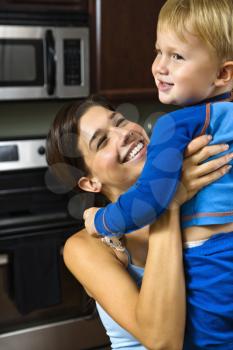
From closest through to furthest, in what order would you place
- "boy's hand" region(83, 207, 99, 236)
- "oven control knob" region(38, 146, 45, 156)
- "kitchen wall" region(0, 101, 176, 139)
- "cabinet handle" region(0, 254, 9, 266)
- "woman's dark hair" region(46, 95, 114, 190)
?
"boy's hand" region(83, 207, 99, 236) < "woman's dark hair" region(46, 95, 114, 190) < "cabinet handle" region(0, 254, 9, 266) < "oven control knob" region(38, 146, 45, 156) < "kitchen wall" region(0, 101, 176, 139)

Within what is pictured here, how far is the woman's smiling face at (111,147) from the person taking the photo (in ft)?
3.61

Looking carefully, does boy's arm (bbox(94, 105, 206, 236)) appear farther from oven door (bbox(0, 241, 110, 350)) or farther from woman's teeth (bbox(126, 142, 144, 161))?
oven door (bbox(0, 241, 110, 350))

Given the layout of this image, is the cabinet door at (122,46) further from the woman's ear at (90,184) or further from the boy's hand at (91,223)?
the boy's hand at (91,223)

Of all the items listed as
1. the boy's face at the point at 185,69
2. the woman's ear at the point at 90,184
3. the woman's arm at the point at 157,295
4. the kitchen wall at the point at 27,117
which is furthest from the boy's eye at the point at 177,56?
the kitchen wall at the point at 27,117

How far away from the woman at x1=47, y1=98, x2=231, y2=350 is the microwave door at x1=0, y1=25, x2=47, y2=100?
0.82 m

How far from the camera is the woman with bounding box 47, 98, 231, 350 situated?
934 mm

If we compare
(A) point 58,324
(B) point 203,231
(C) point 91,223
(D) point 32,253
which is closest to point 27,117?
(D) point 32,253

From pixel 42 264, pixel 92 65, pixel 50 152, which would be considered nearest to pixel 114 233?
pixel 50 152

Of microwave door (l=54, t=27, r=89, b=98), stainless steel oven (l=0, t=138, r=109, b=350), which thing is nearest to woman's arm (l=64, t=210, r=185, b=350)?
stainless steel oven (l=0, t=138, r=109, b=350)

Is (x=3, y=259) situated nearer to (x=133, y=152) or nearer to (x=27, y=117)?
(x=27, y=117)

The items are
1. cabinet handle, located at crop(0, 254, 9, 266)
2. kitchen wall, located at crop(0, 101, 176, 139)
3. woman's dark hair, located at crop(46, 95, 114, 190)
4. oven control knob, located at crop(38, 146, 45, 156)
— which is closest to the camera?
woman's dark hair, located at crop(46, 95, 114, 190)

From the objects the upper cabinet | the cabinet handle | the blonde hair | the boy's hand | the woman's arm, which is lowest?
the cabinet handle

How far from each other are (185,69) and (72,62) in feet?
4.18

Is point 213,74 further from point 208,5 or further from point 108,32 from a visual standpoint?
point 108,32
